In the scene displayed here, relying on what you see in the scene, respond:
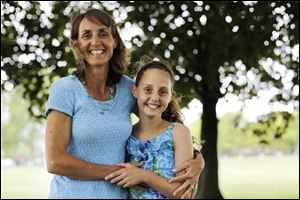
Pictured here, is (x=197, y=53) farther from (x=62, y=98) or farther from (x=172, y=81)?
(x=62, y=98)

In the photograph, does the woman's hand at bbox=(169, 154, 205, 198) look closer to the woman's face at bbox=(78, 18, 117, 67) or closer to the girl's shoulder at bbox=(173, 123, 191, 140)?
the girl's shoulder at bbox=(173, 123, 191, 140)

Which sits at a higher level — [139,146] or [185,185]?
[139,146]

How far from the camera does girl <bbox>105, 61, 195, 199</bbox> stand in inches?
132

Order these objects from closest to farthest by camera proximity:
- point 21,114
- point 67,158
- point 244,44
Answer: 1. point 67,158
2. point 244,44
3. point 21,114

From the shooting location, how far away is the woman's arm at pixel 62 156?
10.7ft

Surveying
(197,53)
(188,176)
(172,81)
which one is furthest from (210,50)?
(188,176)

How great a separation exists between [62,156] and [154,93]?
26.3 inches

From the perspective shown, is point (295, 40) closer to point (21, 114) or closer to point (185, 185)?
point (185, 185)

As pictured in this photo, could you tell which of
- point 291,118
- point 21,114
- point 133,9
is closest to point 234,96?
point 291,118

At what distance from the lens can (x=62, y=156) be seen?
10.7 ft

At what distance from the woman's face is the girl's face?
27cm

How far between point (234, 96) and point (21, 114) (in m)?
43.3

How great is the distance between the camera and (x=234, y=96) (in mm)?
12578

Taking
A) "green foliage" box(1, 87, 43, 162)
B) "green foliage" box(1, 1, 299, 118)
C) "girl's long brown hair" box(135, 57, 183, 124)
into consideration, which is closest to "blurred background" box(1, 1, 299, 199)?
"green foliage" box(1, 1, 299, 118)
